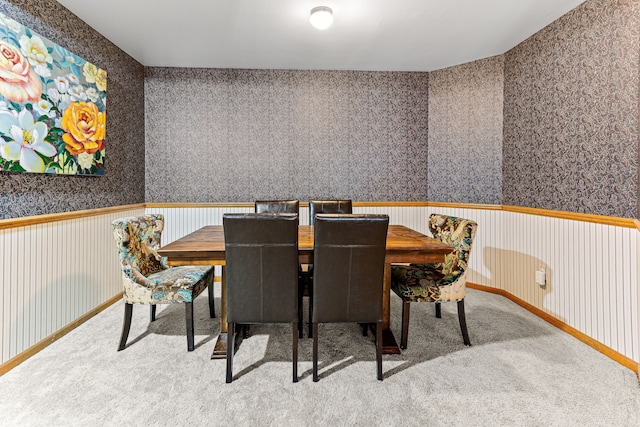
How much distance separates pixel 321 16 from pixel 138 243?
2.10 m

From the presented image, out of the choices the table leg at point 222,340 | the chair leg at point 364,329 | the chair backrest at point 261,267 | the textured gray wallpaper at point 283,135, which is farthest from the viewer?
the textured gray wallpaper at point 283,135

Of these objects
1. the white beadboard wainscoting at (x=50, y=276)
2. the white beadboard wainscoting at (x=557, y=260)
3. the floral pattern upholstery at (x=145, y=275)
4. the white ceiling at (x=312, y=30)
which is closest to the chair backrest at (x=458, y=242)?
the white beadboard wainscoting at (x=557, y=260)

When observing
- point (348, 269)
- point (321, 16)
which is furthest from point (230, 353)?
point (321, 16)

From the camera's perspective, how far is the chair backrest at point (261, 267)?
1671 mm

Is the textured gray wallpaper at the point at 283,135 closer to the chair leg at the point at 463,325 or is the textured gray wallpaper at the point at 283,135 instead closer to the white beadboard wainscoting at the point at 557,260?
the white beadboard wainscoting at the point at 557,260

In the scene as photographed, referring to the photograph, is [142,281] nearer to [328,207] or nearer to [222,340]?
[222,340]

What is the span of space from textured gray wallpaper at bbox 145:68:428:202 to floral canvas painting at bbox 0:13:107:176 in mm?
897

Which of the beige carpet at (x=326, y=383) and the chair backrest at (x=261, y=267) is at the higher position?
the chair backrest at (x=261, y=267)

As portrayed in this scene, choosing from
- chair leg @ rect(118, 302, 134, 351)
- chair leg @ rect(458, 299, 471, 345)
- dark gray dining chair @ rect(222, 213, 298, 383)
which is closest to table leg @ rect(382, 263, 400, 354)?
chair leg @ rect(458, 299, 471, 345)

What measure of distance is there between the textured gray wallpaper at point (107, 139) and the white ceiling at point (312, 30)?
14 cm

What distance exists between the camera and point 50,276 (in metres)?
2.22

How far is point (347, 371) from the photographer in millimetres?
1874

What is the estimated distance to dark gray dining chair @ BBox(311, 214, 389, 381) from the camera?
170cm

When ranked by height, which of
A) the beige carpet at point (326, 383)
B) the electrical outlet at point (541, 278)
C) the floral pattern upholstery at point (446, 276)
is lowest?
the beige carpet at point (326, 383)
